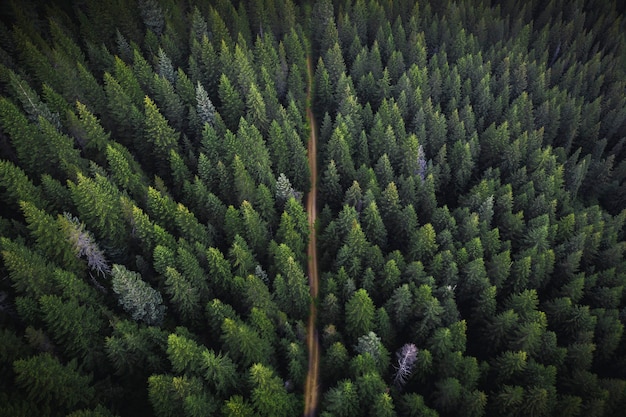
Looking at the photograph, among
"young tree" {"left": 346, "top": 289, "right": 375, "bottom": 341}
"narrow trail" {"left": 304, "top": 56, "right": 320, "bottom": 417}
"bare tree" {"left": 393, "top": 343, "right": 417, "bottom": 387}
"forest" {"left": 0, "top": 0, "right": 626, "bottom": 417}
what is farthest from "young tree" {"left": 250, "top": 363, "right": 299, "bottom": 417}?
"bare tree" {"left": 393, "top": 343, "right": 417, "bottom": 387}

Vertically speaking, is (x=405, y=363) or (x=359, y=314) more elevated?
(x=359, y=314)

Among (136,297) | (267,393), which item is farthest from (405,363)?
(136,297)

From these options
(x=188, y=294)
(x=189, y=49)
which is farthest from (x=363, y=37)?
(x=188, y=294)

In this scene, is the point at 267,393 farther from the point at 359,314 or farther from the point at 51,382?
the point at 51,382

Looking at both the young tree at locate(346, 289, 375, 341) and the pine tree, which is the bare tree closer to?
the young tree at locate(346, 289, 375, 341)

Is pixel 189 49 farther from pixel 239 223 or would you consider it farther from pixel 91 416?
pixel 91 416

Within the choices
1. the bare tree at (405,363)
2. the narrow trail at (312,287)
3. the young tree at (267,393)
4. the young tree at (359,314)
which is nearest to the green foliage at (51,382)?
the young tree at (267,393)
